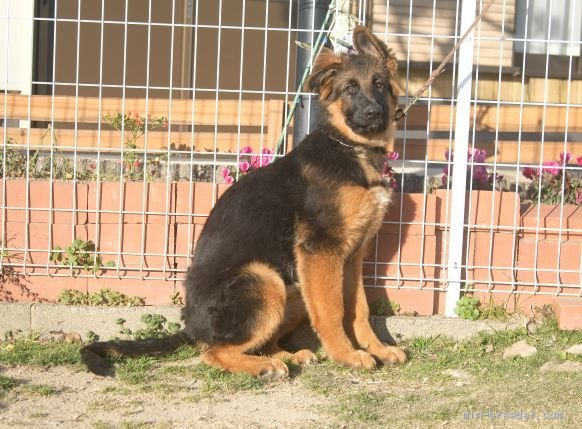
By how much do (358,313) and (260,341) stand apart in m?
0.86

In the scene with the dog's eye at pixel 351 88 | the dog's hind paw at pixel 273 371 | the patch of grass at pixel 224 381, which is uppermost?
the dog's eye at pixel 351 88

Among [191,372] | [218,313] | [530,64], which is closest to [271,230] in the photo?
[218,313]

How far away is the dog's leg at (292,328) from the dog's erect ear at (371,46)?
172 centimetres

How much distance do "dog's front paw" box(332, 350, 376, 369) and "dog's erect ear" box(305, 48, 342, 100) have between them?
1801 millimetres

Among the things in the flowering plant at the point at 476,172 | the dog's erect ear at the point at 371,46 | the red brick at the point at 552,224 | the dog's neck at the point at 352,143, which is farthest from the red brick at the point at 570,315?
the dog's erect ear at the point at 371,46

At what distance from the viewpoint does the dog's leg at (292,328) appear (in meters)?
5.76

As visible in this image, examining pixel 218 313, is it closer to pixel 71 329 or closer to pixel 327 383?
pixel 327 383

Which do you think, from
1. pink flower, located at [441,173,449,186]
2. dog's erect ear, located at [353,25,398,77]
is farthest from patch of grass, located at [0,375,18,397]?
pink flower, located at [441,173,449,186]

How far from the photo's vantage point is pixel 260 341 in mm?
5457

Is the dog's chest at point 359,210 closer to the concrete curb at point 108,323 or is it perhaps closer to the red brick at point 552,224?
the concrete curb at point 108,323

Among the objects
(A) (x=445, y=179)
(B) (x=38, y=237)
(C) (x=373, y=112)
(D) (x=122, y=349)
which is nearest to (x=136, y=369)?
(D) (x=122, y=349)

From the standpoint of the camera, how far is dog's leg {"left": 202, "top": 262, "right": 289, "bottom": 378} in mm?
5348

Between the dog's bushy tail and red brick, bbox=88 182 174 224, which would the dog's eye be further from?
the dog's bushy tail

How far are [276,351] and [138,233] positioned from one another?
1.54 meters
